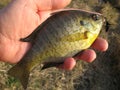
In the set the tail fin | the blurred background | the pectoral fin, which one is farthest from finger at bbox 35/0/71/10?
the blurred background

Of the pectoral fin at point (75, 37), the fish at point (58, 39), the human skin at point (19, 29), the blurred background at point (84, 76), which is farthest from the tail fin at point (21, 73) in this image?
the blurred background at point (84, 76)

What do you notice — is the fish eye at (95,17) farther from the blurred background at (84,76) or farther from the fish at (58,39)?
the blurred background at (84,76)

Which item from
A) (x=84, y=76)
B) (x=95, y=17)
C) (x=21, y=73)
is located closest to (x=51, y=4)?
(x=95, y=17)

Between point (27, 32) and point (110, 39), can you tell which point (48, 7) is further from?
point (110, 39)

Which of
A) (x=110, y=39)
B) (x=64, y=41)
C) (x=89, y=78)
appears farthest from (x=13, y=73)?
(x=110, y=39)

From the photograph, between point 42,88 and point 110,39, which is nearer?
point 42,88

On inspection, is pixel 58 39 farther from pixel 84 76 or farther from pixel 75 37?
pixel 84 76

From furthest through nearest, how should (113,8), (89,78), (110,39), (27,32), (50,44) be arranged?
(113,8) → (110,39) → (89,78) → (27,32) → (50,44)

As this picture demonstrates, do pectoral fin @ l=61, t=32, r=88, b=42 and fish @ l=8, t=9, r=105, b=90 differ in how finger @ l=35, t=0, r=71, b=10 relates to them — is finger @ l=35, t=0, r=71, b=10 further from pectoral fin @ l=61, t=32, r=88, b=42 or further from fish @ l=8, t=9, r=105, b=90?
pectoral fin @ l=61, t=32, r=88, b=42
